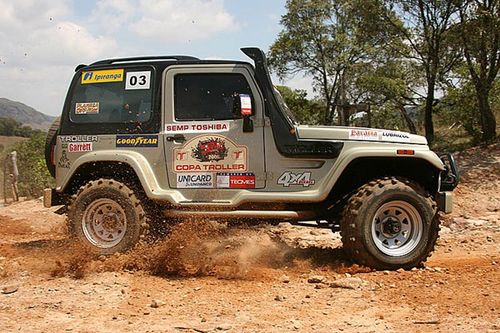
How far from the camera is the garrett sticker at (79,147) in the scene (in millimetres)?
6184

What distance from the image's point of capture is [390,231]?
18.8 feet

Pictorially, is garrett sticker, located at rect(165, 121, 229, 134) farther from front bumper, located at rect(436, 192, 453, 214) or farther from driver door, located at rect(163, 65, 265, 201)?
front bumper, located at rect(436, 192, 453, 214)

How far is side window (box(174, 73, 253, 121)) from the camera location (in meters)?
5.91

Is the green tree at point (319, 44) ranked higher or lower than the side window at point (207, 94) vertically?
higher

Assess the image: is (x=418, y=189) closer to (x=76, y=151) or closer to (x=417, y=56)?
(x=76, y=151)

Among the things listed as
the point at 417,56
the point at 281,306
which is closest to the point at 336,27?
the point at 417,56

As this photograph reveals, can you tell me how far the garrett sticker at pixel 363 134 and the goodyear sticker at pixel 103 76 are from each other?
2.50 metres

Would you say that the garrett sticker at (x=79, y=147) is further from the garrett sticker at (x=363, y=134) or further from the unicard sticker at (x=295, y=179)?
the garrett sticker at (x=363, y=134)

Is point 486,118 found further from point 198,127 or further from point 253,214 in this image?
point 198,127

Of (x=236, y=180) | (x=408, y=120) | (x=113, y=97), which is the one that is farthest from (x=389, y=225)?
(x=408, y=120)

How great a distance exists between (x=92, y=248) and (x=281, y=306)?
7.86ft

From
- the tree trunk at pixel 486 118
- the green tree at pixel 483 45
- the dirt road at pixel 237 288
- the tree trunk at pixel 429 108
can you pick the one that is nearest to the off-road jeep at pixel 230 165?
the dirt road at pixel 237 288

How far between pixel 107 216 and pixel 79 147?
0.81 meters

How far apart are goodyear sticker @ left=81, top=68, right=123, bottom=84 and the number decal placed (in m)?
0.10
